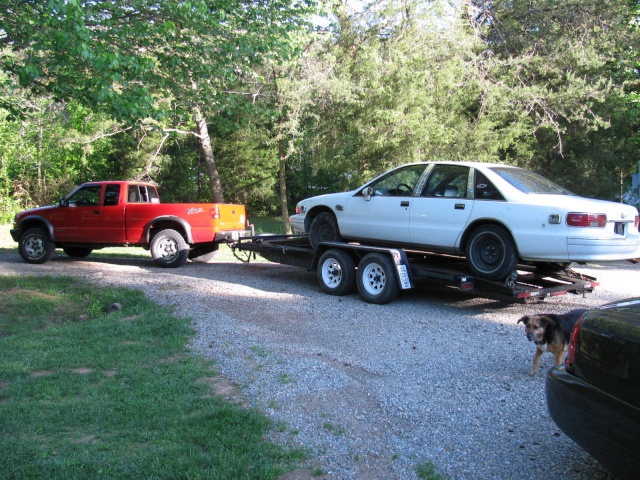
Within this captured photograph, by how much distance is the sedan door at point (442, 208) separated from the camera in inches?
306

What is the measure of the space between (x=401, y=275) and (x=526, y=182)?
7.05 feet

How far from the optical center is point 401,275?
814 cm

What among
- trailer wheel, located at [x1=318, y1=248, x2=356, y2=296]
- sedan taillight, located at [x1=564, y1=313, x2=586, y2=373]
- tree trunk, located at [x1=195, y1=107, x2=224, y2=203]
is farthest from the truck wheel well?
sedan taillight, located at [x1=564, y1=313, x2=586, y2=373]

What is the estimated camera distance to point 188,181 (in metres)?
28.3

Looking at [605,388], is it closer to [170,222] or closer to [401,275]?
[401,275]

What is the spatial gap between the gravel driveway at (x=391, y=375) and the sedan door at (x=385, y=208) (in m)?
1.08

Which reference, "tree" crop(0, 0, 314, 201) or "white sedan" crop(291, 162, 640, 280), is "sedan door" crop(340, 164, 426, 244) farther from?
"tree" crop(0, 0, 314, 201)

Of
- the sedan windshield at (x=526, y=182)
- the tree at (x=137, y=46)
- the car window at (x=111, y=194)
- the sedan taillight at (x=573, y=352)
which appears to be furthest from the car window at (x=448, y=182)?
the car window at (x=111, y=194)

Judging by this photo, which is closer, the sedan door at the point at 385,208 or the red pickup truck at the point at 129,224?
the sedan door at the point at 385,208

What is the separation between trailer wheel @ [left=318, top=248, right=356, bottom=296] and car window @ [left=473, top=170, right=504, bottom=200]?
2.31 m

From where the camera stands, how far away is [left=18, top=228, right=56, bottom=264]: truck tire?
12953mm

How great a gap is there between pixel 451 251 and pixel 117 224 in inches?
303

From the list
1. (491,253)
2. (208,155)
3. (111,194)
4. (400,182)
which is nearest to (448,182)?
(400,182)

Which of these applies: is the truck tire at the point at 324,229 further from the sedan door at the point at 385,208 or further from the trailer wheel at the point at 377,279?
the trailer wheel at the point at 377,279
